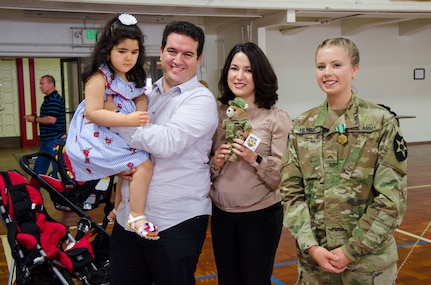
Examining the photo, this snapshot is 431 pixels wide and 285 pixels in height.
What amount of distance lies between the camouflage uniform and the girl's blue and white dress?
0.67 metres

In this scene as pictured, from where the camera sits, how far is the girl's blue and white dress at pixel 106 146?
2119 millimetres

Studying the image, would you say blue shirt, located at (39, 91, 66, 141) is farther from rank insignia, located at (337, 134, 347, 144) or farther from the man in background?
rank insignia, located at (337, 134, 347, 144)

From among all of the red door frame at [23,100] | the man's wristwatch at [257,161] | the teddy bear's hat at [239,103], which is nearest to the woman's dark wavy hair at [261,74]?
the teddy bear's hat at [239,103]

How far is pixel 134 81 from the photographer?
2.29 m

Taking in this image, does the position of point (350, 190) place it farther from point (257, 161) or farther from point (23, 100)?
point (23, 100)

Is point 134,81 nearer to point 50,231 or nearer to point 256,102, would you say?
point 256,102

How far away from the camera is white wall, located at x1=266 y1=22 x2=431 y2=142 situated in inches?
462

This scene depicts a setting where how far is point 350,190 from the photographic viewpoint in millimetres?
1954

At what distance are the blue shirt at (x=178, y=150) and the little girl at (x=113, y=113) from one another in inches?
2.0

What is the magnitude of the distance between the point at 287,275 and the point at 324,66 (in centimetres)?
256

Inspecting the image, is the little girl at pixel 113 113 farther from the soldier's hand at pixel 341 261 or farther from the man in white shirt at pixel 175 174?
the soldier's hand at pixel 341 261

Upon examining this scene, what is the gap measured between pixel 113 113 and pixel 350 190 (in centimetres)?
101

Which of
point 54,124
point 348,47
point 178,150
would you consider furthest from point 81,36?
point 348,47

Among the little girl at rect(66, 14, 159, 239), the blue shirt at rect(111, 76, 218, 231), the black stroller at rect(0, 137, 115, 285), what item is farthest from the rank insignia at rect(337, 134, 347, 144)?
the black stroller at rect(0, 137, 115, 285)
